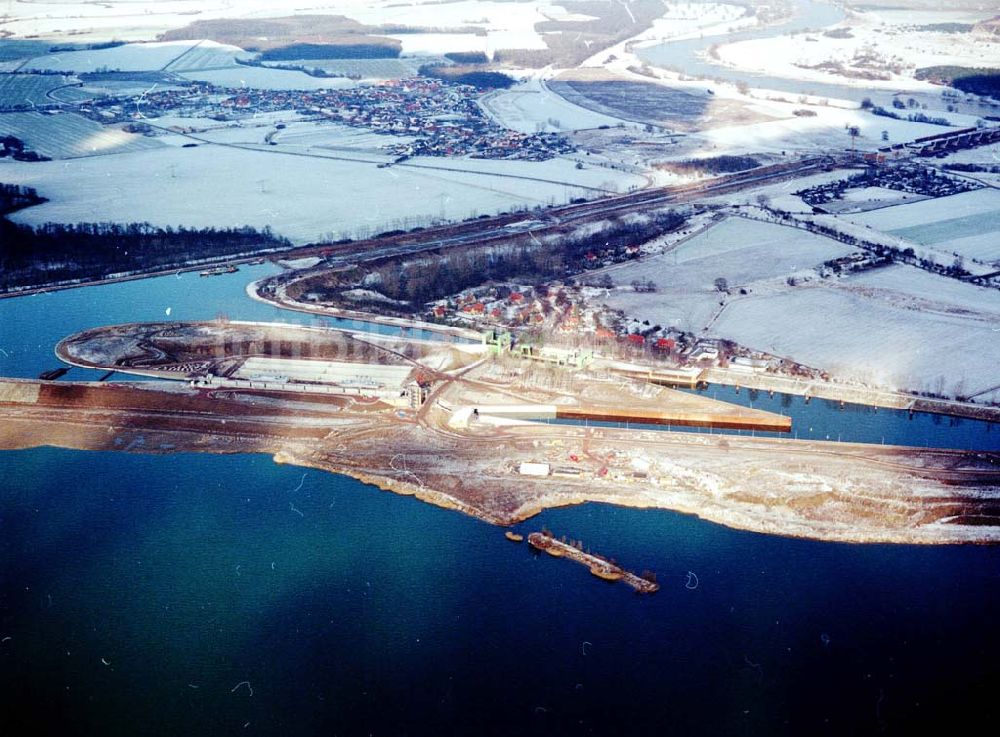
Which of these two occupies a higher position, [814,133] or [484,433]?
[814,133]

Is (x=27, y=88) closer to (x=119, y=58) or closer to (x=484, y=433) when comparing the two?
(x=119, y=58)

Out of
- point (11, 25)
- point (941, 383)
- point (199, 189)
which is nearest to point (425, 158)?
point (199, 189)

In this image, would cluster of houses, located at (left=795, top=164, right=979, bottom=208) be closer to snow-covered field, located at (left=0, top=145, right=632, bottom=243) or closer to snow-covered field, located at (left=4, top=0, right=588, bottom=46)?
snow-covered field, located at (left=0, top=145, right=632, bottom=243)

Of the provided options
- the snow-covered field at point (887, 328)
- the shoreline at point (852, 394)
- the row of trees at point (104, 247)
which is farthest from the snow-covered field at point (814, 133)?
the shoreline at point (852, 394)

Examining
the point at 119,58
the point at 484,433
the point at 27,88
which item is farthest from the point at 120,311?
the point at 119,58

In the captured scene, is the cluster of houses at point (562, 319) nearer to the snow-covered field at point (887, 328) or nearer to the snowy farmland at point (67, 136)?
the snow-covered field at point (887, 328)

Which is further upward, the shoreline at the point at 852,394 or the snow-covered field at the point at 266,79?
the snow-covered field at the point at 266,79
